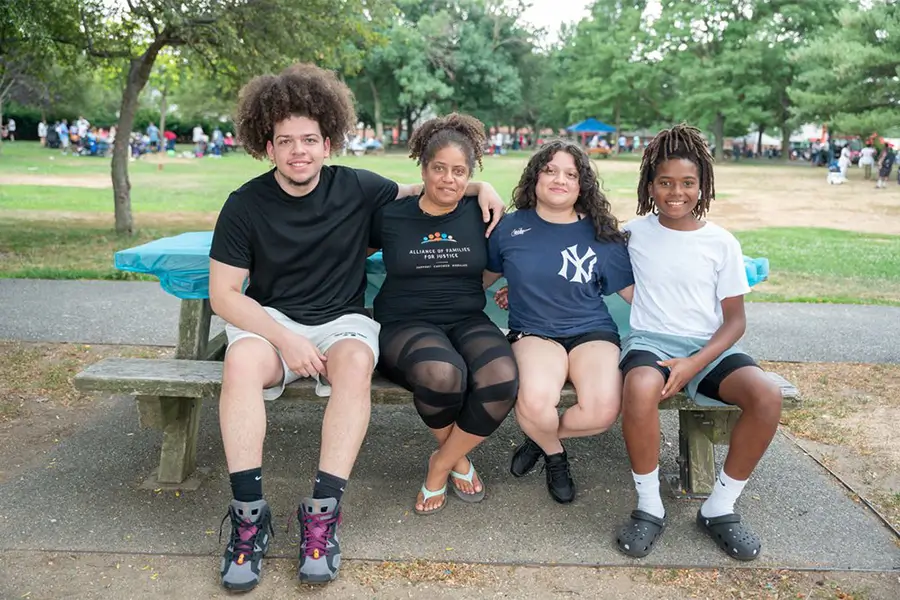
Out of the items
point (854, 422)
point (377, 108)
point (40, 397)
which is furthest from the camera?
point (377, 108)

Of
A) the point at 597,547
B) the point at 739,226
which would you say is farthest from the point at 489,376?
the point at 739,226

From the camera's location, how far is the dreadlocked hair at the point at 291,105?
350 centimetres

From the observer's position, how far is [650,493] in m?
3.22

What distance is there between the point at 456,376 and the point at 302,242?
0.84 m

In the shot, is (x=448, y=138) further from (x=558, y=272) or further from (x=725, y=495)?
(x=725, y=495)

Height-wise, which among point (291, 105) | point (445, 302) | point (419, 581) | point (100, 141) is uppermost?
point (100, 141)

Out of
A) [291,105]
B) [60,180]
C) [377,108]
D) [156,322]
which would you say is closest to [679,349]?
[291,105]

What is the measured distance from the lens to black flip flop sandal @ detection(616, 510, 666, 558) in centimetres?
309

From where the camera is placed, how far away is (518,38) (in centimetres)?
6078

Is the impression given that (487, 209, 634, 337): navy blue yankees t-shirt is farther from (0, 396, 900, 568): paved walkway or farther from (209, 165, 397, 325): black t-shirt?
(0, 396, 900, 568): paved walkway

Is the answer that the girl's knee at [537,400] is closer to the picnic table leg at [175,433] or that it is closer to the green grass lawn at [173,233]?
the picnic table leg at [175,433]

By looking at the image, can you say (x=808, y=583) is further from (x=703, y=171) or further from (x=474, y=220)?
(x=474, y=220)

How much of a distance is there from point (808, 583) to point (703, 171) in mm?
1645

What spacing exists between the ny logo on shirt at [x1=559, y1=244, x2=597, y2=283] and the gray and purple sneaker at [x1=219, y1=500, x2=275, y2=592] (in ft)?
5.05
